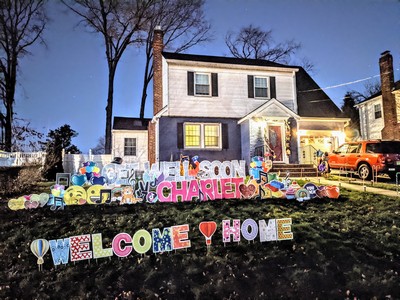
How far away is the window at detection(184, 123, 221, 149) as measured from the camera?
49.8ft

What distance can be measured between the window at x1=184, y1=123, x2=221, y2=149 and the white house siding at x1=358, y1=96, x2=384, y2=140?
521 inches

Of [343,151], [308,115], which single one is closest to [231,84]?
[308,115]

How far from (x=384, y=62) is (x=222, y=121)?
12.7 metres

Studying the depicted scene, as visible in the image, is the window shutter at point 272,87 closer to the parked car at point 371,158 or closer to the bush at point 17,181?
the parked car at point 371,158

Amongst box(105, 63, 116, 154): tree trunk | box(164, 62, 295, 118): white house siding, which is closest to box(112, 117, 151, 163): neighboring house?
box(105, 63, 116, 154): tree trunk

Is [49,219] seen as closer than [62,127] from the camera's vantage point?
Yes

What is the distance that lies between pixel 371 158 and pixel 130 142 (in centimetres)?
1489

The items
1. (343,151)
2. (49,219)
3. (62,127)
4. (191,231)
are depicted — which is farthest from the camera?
(62,127)

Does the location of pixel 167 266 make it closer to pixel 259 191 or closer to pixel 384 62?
pixel 259 191

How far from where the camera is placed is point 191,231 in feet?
19.5

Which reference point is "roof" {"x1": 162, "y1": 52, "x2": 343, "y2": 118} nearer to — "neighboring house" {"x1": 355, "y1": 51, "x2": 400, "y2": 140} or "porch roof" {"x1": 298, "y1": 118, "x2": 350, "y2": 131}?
"porch roof" {"x1": 298, "y1": 118, "x2": 350, "y2": 131}

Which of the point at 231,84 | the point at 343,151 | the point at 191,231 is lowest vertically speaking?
the point at 191,231

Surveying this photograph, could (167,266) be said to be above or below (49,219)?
below

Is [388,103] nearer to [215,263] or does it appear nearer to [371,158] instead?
[371,158]
